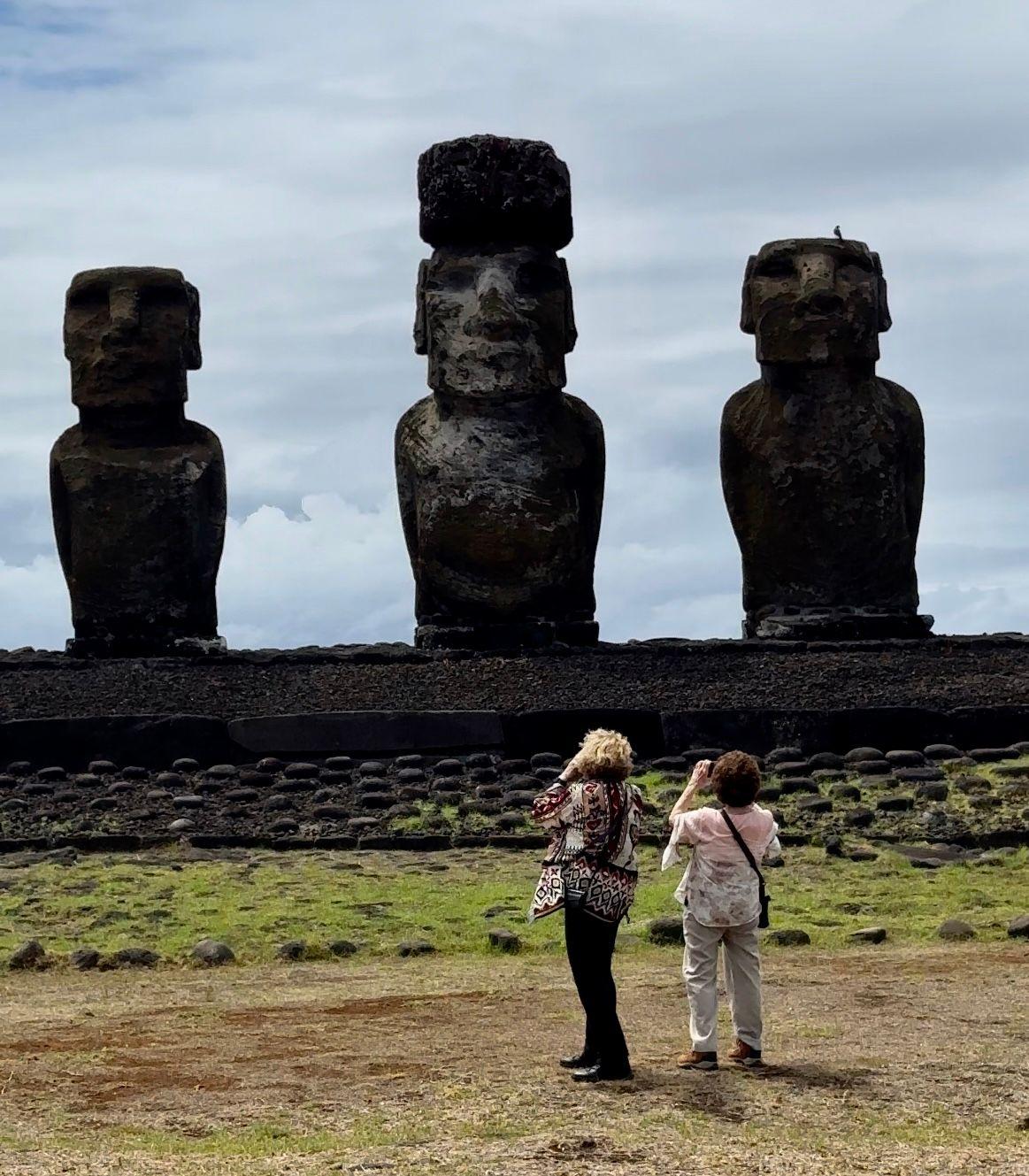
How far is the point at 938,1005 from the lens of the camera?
9742 mm

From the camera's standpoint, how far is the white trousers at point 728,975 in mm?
8609

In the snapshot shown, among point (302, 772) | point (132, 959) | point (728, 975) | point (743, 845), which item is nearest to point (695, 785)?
point (743, 845)

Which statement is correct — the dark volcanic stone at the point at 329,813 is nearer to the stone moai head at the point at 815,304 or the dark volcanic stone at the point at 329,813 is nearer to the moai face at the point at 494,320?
the moai face at the point at 494,320

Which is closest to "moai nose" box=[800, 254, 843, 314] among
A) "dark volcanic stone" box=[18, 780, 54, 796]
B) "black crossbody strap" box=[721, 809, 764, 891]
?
"dark volcanic stone" box=[18, 780, 54, 796]

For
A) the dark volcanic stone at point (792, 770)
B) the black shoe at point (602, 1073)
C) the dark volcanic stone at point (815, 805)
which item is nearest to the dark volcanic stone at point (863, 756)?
the dark volcanic stone at point (792, 770)

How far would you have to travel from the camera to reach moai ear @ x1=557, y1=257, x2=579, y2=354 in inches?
769

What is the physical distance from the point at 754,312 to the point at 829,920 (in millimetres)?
8641

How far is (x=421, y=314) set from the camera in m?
19.6

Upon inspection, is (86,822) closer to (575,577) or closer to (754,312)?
(575,577)

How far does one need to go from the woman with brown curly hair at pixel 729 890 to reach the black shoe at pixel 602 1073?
1.17 ft

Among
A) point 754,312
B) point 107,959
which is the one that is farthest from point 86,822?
point 754,312

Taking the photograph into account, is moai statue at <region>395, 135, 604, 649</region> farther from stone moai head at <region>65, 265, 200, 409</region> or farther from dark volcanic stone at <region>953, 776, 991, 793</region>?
Result: dark volcanic stone at <region>953, 776, 991, 793</region>

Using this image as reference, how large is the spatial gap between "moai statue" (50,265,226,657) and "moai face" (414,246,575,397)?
212 centimetres

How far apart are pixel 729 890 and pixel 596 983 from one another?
644 millimetres
